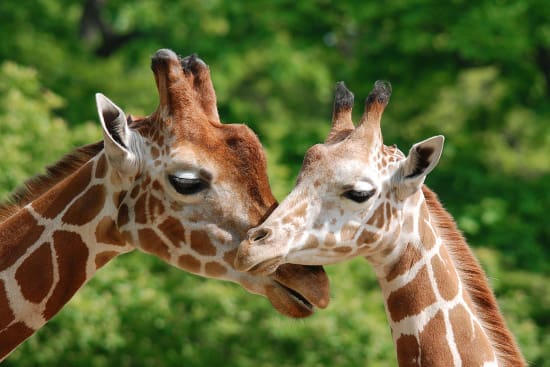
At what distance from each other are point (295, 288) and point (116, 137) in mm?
1321

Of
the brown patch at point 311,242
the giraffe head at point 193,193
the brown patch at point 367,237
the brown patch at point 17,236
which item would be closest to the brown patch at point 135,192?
the giraffe head at point 193,193

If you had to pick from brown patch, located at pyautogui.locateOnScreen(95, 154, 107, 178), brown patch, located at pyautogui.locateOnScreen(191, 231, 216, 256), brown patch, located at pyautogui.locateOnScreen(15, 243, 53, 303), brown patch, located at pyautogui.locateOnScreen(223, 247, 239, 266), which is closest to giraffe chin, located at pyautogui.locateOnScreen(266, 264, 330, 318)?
brown patch, located at pyautogui.locateOnScreen(223, 247, 239, 266)

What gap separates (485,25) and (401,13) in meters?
2.14

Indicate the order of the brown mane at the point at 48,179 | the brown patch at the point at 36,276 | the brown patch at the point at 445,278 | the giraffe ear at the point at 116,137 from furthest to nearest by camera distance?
the brown mane at the point at 48,179, the brown patch at the point at 445,278, the brown patch at the point at 36,276, the giraffe ear at the point at 116,137

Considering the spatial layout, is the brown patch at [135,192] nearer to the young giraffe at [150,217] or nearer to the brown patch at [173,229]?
the young giraffe at [150,217]

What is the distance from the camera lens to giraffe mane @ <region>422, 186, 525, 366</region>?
17.0ft

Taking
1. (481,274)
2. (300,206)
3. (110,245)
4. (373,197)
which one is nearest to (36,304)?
(110,245)

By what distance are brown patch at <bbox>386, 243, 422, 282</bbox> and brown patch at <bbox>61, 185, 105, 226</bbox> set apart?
173cm

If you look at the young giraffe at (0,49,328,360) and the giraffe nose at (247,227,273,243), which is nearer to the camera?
the giraffe nose at (247,227,273,243)

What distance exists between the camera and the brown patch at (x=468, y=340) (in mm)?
4992

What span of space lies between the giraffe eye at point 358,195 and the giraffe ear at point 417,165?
0.68ft

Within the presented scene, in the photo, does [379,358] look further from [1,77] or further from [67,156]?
[67,156]

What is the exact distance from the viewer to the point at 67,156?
550 centimetres

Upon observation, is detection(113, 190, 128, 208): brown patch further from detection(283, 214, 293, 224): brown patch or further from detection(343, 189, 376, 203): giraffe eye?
detection(343, 189, 376, 203): giraffe eye
